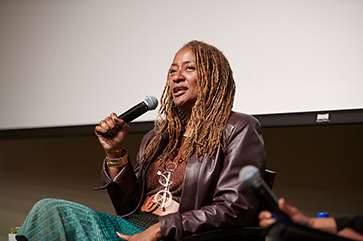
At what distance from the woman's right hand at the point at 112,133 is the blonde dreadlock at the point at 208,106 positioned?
19cm

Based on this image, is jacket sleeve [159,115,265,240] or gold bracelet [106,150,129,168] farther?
gold bracelet [106,150,129,168]

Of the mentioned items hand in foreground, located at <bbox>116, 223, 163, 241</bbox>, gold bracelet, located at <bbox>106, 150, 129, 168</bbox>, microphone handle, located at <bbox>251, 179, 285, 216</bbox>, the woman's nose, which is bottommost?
hand in foreground, located at <bbox>116, 223, 163, 241</bbox>

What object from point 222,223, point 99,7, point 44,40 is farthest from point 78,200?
point 222,223

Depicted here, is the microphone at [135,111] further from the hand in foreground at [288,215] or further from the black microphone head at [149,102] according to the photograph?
the hand in foreground at [288,215]

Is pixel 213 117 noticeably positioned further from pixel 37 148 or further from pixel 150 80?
pixel 37 148

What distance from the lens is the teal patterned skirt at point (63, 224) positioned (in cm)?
104

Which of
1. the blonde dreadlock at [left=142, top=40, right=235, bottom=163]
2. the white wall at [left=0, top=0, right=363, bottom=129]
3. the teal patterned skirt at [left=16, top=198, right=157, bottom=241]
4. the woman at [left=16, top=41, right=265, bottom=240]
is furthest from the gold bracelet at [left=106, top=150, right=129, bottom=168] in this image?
the white wall at [left=0, top=0, right=363, bottom=129]

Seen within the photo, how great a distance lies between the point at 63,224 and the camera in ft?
3.59

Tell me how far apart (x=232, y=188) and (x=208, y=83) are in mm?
502

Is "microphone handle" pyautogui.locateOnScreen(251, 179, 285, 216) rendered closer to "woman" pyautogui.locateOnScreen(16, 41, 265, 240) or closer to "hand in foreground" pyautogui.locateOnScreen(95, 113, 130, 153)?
"woman" pyautogui.locateOnScreen(16, 41, 265, 240)

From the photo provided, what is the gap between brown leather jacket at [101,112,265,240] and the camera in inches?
44.6

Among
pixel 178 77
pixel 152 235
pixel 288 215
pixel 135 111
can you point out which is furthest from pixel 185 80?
pixel 288 215

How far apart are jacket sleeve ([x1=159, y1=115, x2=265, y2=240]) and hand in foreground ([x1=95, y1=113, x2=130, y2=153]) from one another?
16.1 inches

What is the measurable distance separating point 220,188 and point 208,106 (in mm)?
402
